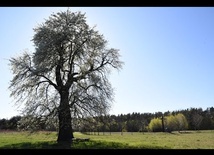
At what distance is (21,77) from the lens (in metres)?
19.7

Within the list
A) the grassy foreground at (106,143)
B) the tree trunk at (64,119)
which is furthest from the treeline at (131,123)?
the grassy foreground at (106,143)

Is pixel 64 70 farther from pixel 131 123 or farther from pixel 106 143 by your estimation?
pixel 131 123

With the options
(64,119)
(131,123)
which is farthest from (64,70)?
(131,123)

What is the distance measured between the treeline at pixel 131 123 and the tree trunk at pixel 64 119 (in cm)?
43

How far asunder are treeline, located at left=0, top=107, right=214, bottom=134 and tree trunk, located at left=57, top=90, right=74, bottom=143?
428 mm

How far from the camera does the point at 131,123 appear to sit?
272 ft

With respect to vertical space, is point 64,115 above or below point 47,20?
below

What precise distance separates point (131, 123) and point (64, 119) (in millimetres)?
66239

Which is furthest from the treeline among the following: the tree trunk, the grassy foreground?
the grassy foreground

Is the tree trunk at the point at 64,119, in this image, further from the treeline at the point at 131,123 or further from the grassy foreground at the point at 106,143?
the grassy foreground at the point at 106,143

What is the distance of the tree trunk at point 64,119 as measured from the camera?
17703 mm
